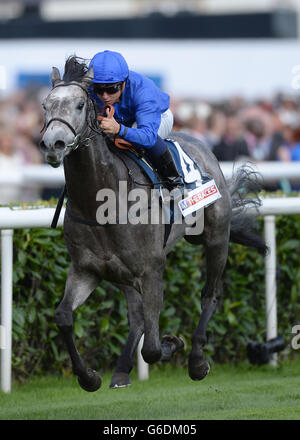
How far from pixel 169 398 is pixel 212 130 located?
6677 mm

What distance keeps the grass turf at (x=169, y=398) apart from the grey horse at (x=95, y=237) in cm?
26

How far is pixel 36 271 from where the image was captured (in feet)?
19.8

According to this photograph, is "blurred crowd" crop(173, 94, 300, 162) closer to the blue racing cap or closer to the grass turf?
the grass turf

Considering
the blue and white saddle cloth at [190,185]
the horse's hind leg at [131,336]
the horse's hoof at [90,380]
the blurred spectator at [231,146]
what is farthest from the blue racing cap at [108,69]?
the blurred spectator at [231,146]

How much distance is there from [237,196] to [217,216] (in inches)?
20.2

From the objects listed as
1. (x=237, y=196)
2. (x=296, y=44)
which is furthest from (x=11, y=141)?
(x=237, y=196)

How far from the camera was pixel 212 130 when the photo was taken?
39.5ft

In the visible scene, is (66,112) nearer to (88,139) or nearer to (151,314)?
(88,139)

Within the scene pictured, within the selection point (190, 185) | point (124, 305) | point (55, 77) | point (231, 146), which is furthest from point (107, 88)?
point (231, 146)

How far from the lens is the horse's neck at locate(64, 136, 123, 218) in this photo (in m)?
4.82

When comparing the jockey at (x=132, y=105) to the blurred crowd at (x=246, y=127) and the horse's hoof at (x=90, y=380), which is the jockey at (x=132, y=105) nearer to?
the horse's hoof at (x=90, y=380)

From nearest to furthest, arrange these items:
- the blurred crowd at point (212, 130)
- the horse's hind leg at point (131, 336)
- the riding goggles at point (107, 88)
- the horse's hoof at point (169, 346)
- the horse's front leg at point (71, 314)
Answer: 1. the riding goggles at point (107, 88)
2. the horse's front leg at point (71, 314)
3. the horse's hind leg at point (131, 336)
4. the horse's hoof at point (169, 346)
5. the blurred crowd at point (212, 130)

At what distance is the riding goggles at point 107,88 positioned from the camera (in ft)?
16.0

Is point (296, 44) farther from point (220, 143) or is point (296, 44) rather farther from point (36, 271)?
point (36, 271)
